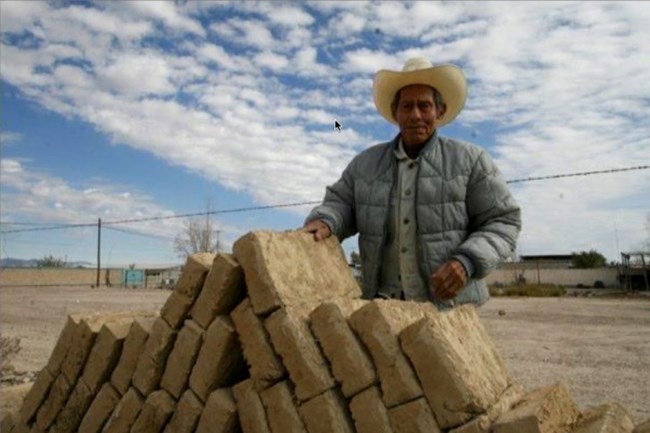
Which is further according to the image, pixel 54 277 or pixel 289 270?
pixel 54 277

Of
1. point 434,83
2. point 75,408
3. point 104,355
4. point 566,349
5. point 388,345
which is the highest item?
point 434,83

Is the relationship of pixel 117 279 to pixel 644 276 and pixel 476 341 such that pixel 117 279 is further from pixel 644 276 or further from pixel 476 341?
pixel 476 341

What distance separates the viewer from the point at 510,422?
7.70 feet

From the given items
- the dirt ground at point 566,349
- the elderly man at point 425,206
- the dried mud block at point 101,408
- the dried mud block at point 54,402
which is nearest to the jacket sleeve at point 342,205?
the elderly man at point 425,206

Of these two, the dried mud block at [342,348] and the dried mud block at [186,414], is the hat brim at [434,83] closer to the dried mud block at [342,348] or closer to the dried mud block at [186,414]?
the dried mud block at [342,348]

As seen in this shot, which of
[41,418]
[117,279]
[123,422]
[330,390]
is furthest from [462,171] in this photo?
[117,279]

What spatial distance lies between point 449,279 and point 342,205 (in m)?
0.96

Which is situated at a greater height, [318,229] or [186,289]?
[318,229]

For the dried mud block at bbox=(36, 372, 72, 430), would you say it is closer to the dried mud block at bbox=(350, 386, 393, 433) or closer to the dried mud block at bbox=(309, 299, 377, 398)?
the dried mud block at bbox=(309, 299, 377, 398)

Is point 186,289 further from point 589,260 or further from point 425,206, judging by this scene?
point 589,260

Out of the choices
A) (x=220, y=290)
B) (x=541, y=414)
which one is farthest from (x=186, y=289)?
(x=541, y=414)

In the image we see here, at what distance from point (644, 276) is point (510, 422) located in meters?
38.4

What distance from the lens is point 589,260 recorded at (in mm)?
52844

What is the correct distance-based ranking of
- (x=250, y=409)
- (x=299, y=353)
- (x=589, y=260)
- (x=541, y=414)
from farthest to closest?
(x=589, y=260), (x=250, y=409), (x=299, y=353), (x=541, y=414)
